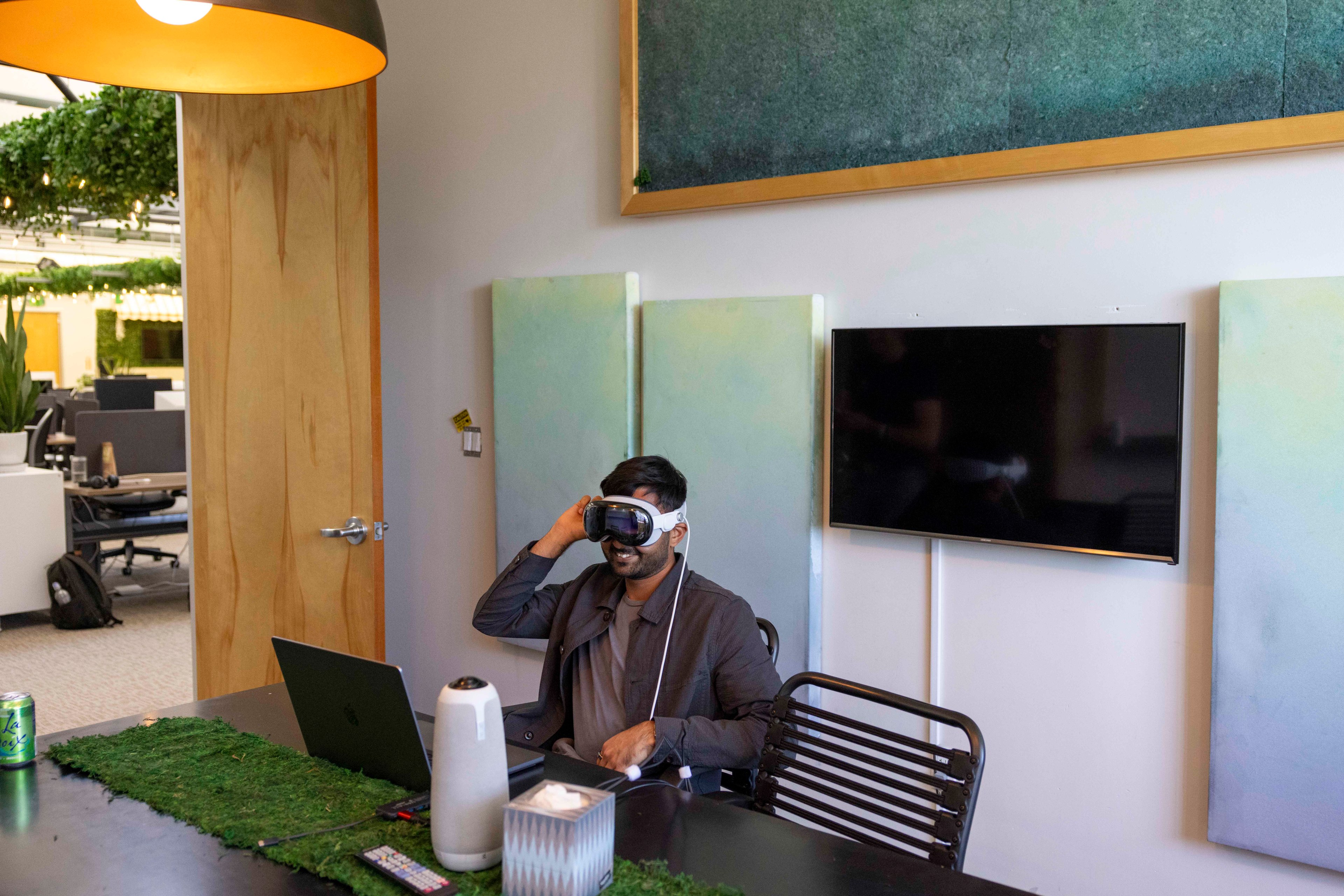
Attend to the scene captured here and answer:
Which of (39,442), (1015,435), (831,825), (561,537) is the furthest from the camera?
(39,442)

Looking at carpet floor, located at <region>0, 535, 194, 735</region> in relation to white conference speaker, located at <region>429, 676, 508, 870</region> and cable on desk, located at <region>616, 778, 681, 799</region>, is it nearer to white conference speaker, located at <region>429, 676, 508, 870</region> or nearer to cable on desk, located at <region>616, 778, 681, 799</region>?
cable on desk, located at <region>616, 778, 681, 799</region>

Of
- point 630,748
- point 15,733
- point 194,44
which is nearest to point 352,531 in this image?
point 15,733

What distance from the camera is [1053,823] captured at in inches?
93.8

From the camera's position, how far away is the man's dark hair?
230cm

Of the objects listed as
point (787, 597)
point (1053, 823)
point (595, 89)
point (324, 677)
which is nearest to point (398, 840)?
point (324, 677)

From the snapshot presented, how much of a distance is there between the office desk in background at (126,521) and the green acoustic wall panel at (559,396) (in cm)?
355

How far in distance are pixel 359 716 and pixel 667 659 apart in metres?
0.76

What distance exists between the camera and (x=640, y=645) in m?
2.27

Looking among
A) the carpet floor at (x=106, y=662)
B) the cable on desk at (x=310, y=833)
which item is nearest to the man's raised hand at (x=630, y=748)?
the cable on desk at (x=310, y=833)

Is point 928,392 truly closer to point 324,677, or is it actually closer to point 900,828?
point 900,828

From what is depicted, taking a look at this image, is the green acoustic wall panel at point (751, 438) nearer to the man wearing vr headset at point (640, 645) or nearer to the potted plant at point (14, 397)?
the man wearing vr headset at point (640, 645)

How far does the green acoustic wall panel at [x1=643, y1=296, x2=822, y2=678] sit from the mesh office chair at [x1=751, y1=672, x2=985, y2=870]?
2.08 feet

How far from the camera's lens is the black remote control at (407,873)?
4.34ft

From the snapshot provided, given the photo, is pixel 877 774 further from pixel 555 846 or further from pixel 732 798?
pixel 555 846
